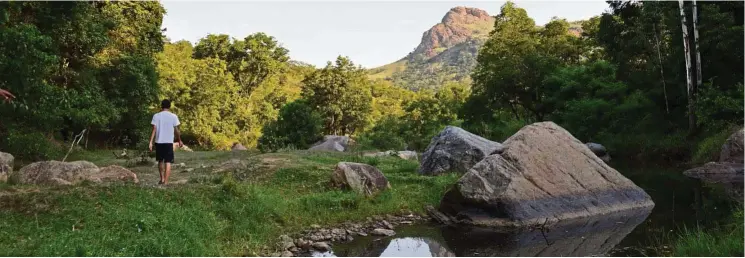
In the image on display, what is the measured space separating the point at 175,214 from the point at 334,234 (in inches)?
130

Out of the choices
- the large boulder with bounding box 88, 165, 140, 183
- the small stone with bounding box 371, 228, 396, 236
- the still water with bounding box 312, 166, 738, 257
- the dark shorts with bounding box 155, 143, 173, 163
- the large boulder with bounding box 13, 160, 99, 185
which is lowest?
the still water with bounding box 312, 166, 738, 257

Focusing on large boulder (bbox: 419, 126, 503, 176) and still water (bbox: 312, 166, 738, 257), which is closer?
still water (bbox: 312, 166, 738, 257)

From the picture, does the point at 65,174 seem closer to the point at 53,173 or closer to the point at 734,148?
the point at 53,173

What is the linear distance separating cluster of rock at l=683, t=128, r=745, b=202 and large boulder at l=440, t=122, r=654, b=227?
25.3 feet

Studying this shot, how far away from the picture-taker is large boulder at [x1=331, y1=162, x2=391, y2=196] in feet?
50.9

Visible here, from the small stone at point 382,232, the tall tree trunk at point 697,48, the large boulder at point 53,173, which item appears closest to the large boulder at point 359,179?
the small stone at point 382,232

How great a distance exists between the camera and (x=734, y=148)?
2381cm

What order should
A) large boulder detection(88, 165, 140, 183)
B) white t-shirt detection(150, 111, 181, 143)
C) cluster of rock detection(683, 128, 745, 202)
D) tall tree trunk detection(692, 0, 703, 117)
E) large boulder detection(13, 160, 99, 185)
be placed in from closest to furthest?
1. white t-shirt detection(150, 111, 181, 143)
2. large boulder detection(13, 160, 99, 185)
3. large boulder detection(88, 165, 140, 183)
4. cluster of rock detection(683, 128, 745, 202)
5. tall tree trunk detection(692, 0, 703, 117)

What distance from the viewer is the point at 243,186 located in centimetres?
1338

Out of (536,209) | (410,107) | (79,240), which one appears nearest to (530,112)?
(410,107)

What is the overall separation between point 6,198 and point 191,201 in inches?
129

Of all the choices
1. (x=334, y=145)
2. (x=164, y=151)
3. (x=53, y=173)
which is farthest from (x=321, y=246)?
(x=334, y=145)

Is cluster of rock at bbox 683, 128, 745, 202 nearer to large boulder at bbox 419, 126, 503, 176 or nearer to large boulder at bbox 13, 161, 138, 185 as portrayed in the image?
large boulder at bbox 419, 126, 503, 176

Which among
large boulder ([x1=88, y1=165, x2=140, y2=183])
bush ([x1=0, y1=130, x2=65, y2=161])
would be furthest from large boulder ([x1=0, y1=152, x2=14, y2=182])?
bush ([x1=0, y1=130, x2=65, y2=161])
